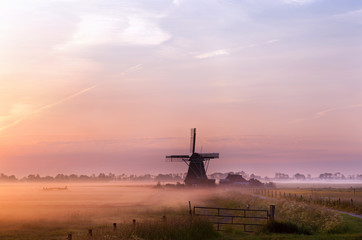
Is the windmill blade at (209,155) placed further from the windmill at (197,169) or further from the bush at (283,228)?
the bush at (283,228)

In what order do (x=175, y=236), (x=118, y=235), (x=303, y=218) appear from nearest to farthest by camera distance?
(x=118, y=235) < (x=175, y=236) < (x=303, y=218)

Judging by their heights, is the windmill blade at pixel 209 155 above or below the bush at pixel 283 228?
above

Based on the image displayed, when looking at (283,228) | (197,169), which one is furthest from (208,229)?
(197,169)

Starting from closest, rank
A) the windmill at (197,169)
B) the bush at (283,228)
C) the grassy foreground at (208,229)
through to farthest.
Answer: the grassy foreground at (208,229) → the bush at (283,228) → the windmill at (197,169)

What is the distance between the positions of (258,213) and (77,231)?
1921cm

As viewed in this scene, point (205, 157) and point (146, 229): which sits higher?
point (205, 157)

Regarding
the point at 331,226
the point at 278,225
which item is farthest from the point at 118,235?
the point at 331,226

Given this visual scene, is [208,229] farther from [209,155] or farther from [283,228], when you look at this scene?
[209,155]

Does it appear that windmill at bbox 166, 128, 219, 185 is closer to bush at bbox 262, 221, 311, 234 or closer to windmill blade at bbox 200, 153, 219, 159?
windmill blade at bbox 200, 153, 219, 159

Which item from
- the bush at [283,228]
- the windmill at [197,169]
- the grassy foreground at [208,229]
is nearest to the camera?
the grassy foreground at [208,229]

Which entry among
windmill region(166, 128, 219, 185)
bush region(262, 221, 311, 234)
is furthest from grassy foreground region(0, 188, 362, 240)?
windmill region(166, 128, 219, 185)

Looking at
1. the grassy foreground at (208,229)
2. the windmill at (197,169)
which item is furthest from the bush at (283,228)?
the windmill at (197,169)

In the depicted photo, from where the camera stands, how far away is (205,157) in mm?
105812

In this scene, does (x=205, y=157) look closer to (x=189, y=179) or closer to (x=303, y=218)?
(x=189, y=179)
